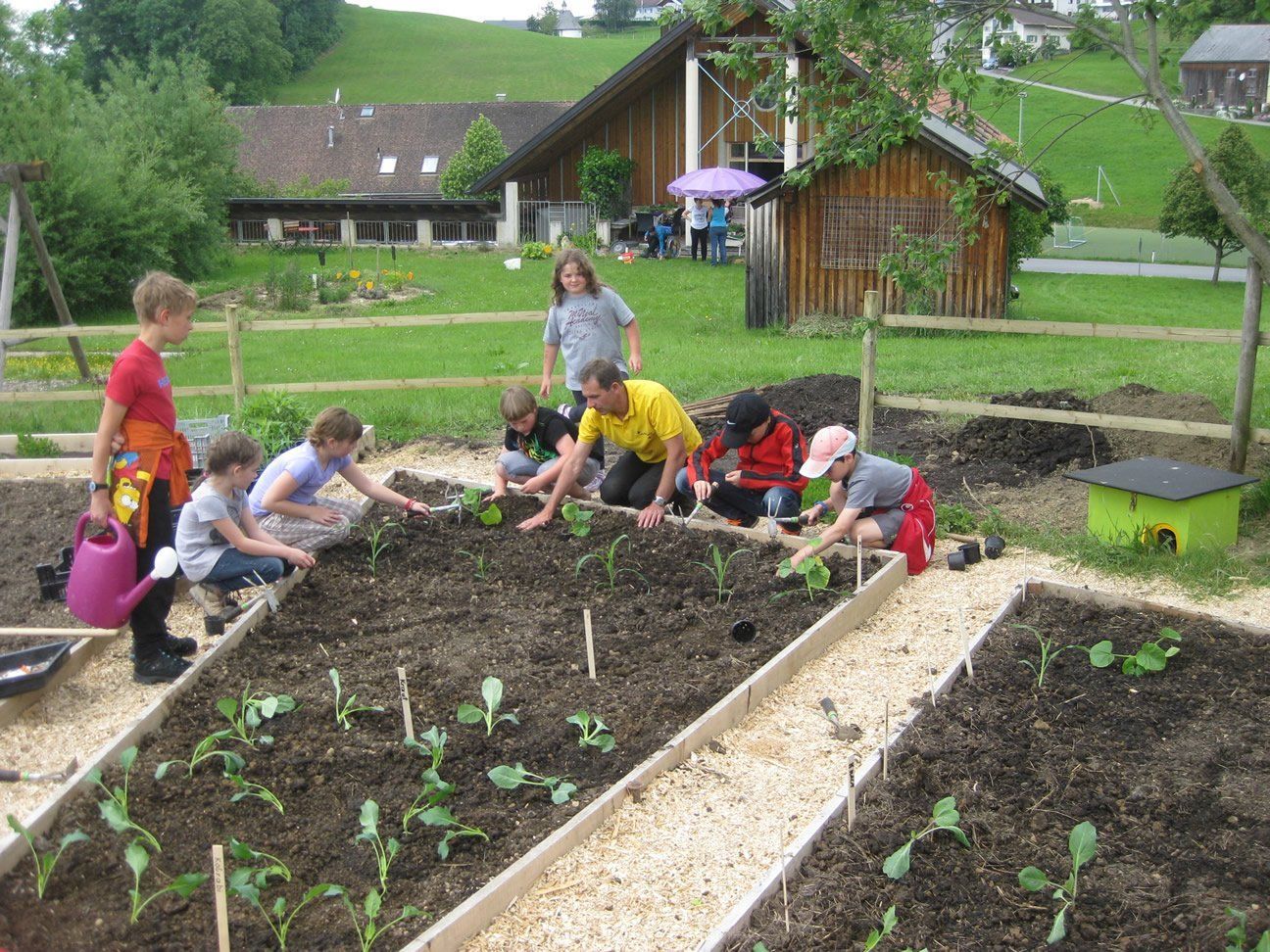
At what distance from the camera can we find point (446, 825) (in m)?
3.92

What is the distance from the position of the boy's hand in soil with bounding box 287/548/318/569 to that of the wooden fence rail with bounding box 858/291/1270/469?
3681 millimetres

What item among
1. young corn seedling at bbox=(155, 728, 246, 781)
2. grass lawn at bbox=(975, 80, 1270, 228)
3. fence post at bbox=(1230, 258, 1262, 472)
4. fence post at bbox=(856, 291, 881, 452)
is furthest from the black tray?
grass lawn at bbox=(975, 80, 1270, 228)

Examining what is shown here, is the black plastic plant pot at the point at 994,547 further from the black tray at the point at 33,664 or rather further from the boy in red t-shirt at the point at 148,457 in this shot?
the black tray at the point at 33,664

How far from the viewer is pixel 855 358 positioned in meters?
13.1

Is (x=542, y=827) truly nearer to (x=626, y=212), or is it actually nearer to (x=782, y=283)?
(x=782, y=283)

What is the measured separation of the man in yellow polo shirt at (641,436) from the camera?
21.5 ft

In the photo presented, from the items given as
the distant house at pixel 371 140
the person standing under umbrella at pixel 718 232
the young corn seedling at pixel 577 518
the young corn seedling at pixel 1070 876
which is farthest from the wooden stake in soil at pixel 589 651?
the distant house at pixel 371 140

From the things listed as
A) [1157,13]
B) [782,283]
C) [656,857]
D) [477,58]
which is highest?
[477,58]

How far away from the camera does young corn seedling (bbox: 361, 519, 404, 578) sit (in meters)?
6.38

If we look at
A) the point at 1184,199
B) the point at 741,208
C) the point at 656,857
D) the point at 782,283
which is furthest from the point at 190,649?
the point at 741,208

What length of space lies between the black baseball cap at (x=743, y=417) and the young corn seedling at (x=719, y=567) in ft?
1.93

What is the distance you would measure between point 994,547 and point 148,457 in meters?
4.31

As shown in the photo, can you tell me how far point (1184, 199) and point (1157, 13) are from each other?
59.6ft

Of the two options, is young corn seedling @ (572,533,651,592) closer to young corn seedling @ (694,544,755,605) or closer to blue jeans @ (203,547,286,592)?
young corn seedling @ (694,544,755,605)
